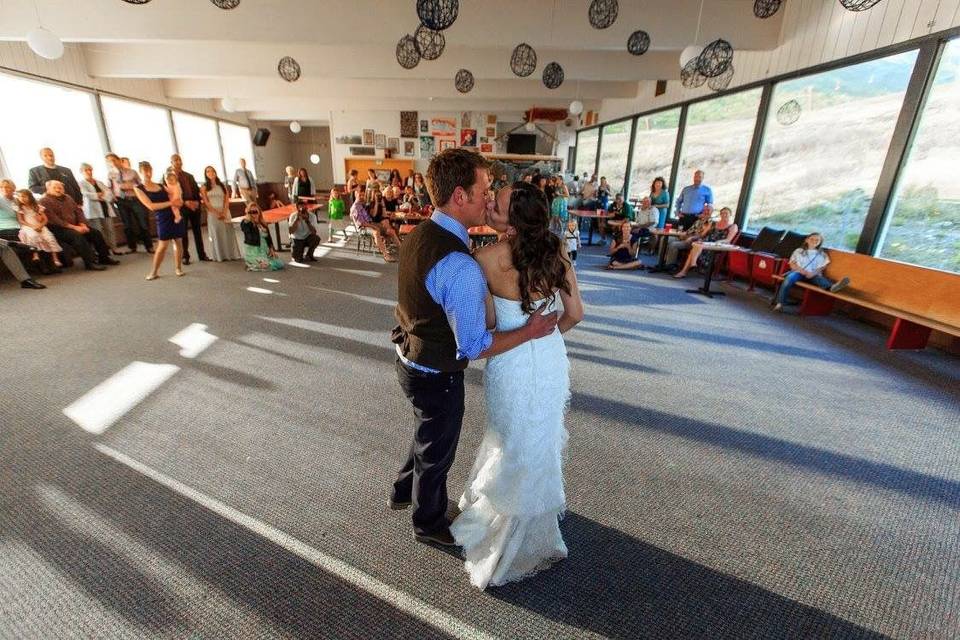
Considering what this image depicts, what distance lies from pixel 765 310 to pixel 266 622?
618 centimetres

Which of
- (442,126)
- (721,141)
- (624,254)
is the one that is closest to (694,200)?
(721,141)

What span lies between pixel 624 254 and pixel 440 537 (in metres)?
7.16

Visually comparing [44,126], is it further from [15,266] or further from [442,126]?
[442,126]

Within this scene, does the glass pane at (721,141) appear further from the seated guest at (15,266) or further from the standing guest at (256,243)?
the seated guest at (15,266)

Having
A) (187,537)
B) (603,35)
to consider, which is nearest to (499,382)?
(187,537)

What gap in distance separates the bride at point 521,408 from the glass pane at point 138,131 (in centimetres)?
1226

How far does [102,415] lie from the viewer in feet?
9.50

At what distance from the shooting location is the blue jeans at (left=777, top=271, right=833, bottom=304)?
17.6 feet

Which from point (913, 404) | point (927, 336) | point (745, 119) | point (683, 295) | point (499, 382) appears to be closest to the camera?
point (499, 382)

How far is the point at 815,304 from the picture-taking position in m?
5.52

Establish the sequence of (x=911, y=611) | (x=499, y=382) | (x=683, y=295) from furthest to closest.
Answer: (x=683, y=295), (x=911, y=611), (x=499, y=382)

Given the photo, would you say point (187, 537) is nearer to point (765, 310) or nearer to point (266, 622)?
point (266, 622)

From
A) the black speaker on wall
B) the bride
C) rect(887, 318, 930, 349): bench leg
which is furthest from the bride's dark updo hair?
the black speaker on wall

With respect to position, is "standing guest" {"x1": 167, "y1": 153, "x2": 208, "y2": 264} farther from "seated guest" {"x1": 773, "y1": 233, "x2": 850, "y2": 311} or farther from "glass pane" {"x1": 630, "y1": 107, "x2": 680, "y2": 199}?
"glass pane" {"x1": 630, "y1": 107, "x2": 680, "y2": 199}
